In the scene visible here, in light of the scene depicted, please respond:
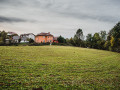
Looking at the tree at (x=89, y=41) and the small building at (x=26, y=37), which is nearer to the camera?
the tree at (x=89, y=41)

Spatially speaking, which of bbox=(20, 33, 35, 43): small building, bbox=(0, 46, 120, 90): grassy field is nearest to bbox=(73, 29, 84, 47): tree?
bbox=(20, 33, 35, 43): small building

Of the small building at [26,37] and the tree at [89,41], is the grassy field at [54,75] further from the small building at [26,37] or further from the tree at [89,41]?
the small building at [26,37]

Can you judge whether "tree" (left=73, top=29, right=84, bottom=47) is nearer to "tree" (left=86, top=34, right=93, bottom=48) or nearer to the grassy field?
"tree" (left=86, top=34, right=93, bottom=48)

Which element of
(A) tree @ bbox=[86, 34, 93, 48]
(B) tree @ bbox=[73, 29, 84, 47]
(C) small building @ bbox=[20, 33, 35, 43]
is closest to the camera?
(A) tree @ bbox=[86, 34, 93, 48]

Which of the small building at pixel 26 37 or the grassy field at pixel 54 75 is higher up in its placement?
the small building at pixel 26 37

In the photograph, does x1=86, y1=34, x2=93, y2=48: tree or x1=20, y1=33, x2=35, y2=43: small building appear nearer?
x1=86, y1=34, x2=93, y2=48: tree

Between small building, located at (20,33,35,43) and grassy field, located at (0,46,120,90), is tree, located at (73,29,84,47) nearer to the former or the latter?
small building, located at (20,33,35,43)

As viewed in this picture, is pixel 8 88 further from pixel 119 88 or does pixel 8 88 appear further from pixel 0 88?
pixel 119 88

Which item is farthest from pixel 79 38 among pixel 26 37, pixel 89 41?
pixel 26 37

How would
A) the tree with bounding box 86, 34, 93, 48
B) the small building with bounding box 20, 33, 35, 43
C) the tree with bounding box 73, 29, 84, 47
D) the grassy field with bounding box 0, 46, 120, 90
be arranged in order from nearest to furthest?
the grassy field with bounding box 0, 46, 120, 90 < the tree with bounding box 86, 34, 93, 48 < the tree with bounding box 73, 29, 84, 47 < the small building with bounding box 20, 33, 35, 43

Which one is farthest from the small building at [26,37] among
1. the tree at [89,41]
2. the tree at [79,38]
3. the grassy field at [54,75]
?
the grassy field at [54,75]

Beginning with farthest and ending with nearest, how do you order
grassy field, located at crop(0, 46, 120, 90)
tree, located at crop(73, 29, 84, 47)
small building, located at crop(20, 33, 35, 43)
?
small building, located at crop(20, 33, 35, 43)
tree, located at crop(73, 29, 84, 47)
grassy field, located at crop(0, 46, 120, 90)

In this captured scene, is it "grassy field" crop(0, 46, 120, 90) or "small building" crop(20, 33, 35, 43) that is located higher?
"small building" crop(20, 33, 35, 43)

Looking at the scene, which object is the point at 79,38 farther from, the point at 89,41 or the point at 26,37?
the point at 26,37
